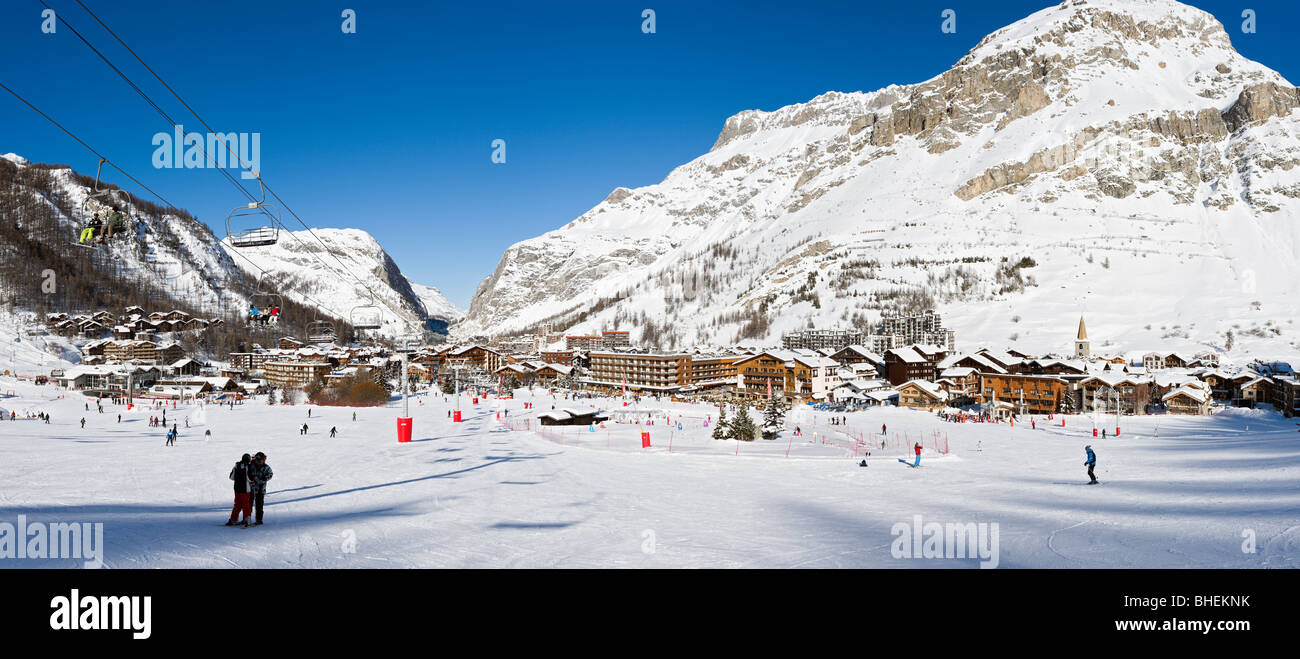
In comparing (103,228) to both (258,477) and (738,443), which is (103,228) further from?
(738,443)

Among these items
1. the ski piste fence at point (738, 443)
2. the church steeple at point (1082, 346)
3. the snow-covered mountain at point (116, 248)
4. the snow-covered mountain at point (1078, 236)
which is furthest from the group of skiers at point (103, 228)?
the snow-covered mountain at point (1078, 236)

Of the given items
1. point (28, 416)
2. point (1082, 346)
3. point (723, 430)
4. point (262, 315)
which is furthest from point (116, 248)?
point (1082, 346)

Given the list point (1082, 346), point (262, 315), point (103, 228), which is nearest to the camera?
point (103, 228)

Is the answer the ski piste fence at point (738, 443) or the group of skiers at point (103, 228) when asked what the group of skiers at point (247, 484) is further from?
the ski piste fence at point (738, 443)

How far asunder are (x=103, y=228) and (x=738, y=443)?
24.5m

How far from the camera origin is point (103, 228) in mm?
11555

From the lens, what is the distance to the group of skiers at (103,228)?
37.7 ft

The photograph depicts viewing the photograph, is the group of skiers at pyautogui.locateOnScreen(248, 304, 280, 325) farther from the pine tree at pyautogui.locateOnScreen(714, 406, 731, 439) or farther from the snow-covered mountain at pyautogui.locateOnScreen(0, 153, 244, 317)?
the snow-covered mountain at pyautogui.locateOnScreen(0, 153, 244, 317)

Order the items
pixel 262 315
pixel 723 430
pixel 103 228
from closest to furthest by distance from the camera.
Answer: pixel 103 228 → pixel 262 315 → pixel 723 430

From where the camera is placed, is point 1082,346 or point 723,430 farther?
point 1082,346

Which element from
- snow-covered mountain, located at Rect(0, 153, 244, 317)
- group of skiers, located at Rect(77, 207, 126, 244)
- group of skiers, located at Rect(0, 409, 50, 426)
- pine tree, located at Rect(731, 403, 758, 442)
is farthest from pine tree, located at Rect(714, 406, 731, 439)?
snow-covered mountain, located at Rect(0, 153, 244, 317)

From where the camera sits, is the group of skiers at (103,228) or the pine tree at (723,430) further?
the pine tree at (723,430)

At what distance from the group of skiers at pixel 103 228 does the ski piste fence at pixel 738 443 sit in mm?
19456

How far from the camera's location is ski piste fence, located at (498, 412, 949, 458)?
28.2m
